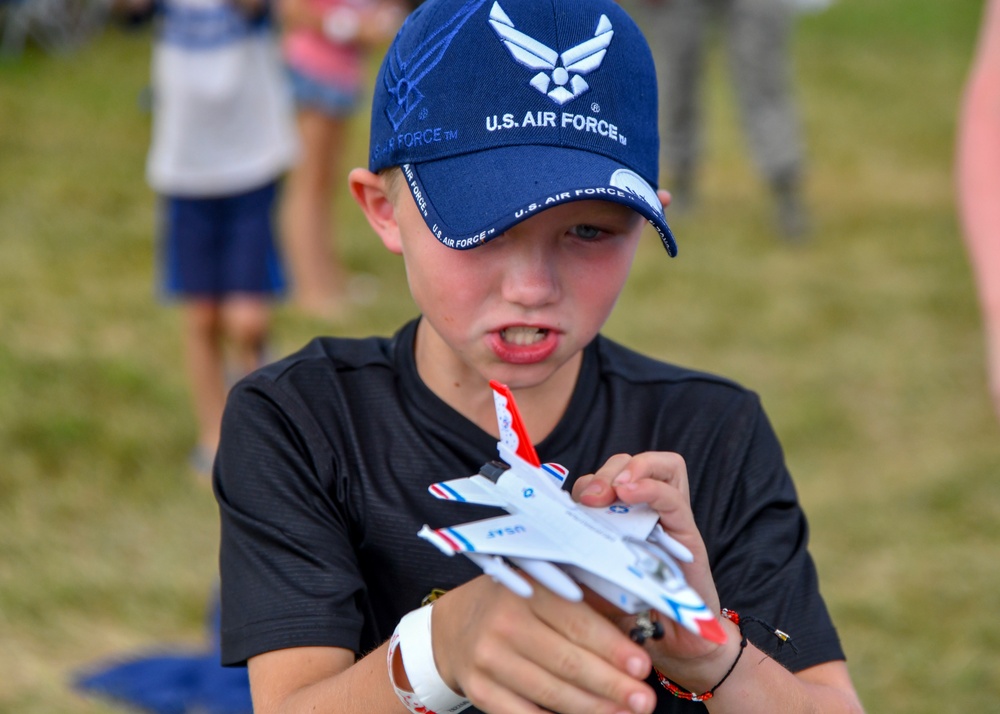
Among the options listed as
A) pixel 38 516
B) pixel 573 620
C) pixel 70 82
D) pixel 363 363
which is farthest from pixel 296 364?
pixel 70 82

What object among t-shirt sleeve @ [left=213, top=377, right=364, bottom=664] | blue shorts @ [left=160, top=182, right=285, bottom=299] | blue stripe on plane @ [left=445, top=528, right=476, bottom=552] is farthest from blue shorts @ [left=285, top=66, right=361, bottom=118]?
blue stripe on plane @ [left=445, top=528, right=476, bottom=552]

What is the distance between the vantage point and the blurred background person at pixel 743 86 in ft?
23.2

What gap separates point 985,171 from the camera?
2.21m

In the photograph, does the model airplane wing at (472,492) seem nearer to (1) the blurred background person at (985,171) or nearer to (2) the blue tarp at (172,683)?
(1) the blurred background person at (985,171)

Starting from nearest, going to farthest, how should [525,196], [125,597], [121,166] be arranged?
[525,196] → [125,597] → [121,166]

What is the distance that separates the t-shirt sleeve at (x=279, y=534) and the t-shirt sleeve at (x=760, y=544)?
0.51m

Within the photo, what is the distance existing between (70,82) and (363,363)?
27.3ft

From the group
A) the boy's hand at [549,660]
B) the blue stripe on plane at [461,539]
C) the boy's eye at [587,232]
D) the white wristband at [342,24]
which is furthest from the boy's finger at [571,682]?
the white wristband at [342,24]

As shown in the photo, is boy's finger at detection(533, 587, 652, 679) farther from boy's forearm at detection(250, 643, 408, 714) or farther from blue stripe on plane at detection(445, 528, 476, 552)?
boy's forearm at detection(250, 643, 408, 714)

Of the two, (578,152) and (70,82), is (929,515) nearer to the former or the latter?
(578,152)

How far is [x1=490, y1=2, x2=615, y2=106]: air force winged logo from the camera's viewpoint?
1516 mm

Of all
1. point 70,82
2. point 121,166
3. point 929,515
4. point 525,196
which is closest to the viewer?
point 525,196

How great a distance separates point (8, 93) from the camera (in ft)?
29.2

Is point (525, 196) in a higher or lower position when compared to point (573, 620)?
higher
